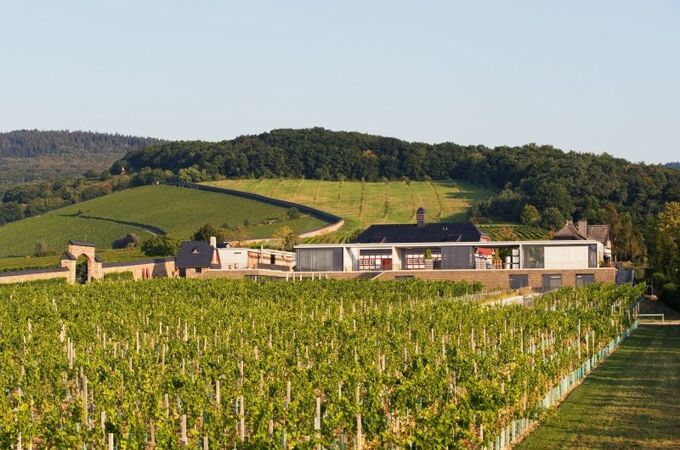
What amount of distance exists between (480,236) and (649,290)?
44.9ft

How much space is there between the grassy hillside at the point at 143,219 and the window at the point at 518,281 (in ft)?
135

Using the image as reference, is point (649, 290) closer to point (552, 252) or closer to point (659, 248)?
point (659, 248)

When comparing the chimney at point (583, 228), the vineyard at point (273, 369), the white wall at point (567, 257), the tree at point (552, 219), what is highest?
the tree at point (552, 219)

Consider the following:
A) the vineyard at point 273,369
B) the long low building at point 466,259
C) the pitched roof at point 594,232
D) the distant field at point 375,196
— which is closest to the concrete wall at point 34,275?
the vineyard at point 273,369

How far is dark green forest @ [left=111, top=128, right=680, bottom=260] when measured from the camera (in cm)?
11225

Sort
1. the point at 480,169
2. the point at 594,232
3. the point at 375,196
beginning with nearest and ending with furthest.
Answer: the point at 594,232 < the point at 375,196 < the point at 480,169

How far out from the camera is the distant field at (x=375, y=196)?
118 meters

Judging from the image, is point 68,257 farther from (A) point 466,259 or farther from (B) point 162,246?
(B) point 162,246

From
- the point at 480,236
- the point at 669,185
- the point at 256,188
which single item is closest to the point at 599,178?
the point at 669,185

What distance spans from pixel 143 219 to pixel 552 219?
42.1 meters

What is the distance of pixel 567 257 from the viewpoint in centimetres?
7244

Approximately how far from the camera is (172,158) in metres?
150

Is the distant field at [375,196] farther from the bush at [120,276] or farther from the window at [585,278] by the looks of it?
the bush at [120,276]

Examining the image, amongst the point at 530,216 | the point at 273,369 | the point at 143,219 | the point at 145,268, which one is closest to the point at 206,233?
the point at 143,219
